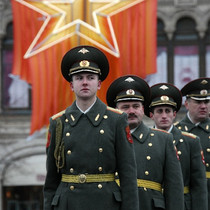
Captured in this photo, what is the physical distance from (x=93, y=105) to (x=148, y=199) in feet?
4.74

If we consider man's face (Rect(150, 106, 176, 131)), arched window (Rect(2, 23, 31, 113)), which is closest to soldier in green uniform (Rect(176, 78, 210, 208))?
man's face (Rect(150, 106, 176, 131))

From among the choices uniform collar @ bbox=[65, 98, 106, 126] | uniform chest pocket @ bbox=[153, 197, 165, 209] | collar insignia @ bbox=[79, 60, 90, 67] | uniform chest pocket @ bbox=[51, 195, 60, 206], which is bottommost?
uniform chest pocket @ bbox=[153, 197, 165, 209]

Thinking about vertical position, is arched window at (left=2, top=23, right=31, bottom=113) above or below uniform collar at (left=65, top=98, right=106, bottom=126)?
above

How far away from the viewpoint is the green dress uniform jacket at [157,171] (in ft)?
25.8

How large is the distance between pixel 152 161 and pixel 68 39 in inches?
500

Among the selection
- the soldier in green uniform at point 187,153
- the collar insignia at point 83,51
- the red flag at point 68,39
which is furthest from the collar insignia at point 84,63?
the red flag at point 68,39

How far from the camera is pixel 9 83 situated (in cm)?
2605

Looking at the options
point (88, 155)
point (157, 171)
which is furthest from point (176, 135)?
point (88, 155)

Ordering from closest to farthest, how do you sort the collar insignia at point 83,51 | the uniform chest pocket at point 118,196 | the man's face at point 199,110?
the uniform chest pocket at point 118,196 < the collar insignia at point 83,51 < the man's face at point 199,110

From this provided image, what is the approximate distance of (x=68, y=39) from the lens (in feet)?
67.4

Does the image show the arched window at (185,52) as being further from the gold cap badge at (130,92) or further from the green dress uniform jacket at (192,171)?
the gold cap badge at (130,92)

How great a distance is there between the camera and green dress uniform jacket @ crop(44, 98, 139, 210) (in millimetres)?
6637

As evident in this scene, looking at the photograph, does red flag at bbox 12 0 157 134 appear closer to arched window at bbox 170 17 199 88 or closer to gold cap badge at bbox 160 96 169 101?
arched window at bbox 170 17 199 88

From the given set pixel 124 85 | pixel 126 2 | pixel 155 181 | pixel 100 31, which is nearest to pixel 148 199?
pixel 155 181
